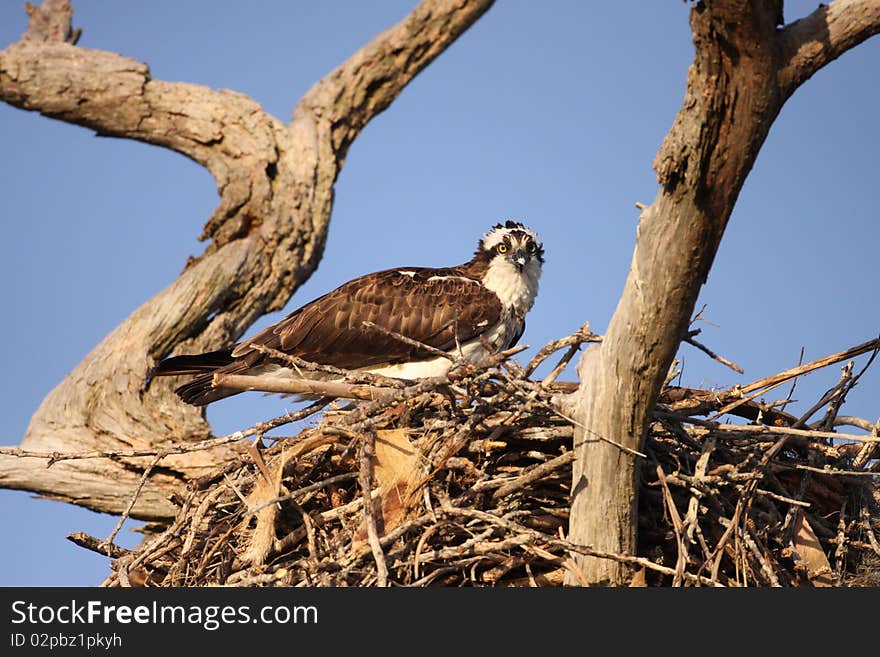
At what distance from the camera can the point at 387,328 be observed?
7656 millimetres

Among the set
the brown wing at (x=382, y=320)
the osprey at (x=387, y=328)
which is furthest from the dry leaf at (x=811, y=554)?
the brown wing at (x=382, y=320)

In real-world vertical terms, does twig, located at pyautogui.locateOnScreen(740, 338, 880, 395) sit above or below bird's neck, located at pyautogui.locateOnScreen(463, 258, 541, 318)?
below

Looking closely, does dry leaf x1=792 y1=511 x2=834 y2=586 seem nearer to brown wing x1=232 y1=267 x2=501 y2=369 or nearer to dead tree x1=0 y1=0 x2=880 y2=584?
dead tree x1=0 y1=0 x2=880 y2=584

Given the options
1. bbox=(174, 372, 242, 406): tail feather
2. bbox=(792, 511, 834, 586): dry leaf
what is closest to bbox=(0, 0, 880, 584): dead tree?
bbox=(174, 372, 242, 406): tail feather

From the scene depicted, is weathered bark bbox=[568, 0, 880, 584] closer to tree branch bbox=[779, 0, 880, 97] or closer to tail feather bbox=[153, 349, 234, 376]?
tree branch bbox=[779, 0, 880, 97]

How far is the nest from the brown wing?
1.32 m

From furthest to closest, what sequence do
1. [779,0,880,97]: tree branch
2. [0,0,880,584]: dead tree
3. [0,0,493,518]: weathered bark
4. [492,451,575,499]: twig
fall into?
[0,0,493,518]: weathered bark
[492,451,575,499]: twig
[0,0,880,584]: dead tree
[779,0,880,97]: tree branch

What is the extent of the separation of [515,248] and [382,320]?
1.25 m

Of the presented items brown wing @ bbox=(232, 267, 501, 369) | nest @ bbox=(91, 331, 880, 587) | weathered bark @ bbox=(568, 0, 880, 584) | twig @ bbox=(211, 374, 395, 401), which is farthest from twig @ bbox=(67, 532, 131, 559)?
weathered bark @ bbox=(568, 0, 880, 584)

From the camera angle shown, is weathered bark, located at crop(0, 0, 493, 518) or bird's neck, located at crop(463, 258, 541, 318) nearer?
bird's neck, located at crop(463, 258, 541, 318)

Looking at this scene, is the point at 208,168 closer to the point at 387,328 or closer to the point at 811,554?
the point at 387,328

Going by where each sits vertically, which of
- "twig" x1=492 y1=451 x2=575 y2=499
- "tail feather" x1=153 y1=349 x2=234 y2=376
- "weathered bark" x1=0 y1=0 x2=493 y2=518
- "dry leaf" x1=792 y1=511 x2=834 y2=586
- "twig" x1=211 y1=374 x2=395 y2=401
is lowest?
"dry leaf" x1=792 y1=511 x2=834 y2=586

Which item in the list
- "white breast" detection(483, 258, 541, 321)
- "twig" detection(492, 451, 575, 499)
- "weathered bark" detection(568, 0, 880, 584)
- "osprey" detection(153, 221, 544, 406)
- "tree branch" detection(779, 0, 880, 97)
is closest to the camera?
"weathered bark" detection(568, 0, 880, 584)

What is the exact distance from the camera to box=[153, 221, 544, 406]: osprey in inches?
300
